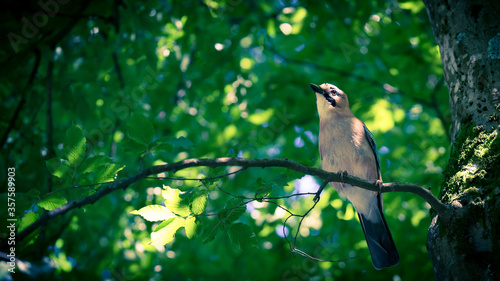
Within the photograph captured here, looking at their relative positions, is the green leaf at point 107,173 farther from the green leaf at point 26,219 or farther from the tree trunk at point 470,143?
the tree trunk at point 470,143

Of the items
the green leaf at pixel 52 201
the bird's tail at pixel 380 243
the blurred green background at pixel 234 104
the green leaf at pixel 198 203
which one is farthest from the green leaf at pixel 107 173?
the bird's tail at pixel 380 243

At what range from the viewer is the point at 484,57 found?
2.42m

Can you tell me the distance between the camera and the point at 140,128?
7.67 ft

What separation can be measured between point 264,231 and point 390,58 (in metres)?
3.59

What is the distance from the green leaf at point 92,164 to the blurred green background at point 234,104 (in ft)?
6.70

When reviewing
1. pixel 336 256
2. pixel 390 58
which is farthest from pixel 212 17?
pixel 336 256

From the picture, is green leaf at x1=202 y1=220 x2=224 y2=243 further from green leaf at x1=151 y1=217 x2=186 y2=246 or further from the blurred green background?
the blurred green background

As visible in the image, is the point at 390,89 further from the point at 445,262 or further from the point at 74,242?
the point at 74,242

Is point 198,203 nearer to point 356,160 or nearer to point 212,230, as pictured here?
point 212,230

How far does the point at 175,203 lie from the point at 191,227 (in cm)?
21

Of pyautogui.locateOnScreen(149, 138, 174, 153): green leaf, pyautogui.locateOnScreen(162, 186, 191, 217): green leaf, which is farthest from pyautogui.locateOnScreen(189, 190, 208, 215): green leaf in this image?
pyautogui.locateOnScreen(149, 138, 174, 153): green leaf

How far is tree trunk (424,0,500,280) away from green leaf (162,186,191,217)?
165 cm

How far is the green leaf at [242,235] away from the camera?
2.38m

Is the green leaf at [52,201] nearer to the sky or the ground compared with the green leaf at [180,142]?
nearer to the ground
